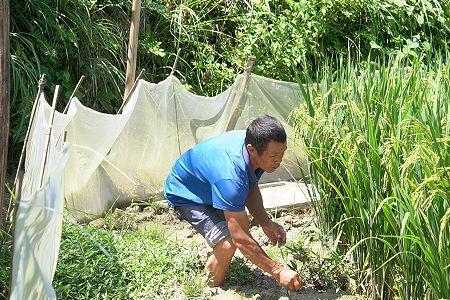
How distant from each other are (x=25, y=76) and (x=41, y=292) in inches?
185

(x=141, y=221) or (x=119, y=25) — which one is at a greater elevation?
(x=119, y=25)

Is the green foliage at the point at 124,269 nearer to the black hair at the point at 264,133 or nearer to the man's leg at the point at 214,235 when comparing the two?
the man's leg at the point at 214,235

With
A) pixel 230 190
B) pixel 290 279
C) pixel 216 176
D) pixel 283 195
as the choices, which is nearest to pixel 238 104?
pixel 283 195

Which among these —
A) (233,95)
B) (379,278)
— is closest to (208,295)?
(379,278)

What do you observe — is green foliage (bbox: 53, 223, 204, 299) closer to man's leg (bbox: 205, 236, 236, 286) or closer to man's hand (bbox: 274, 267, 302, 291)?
man's leg (bbox: 205, 236, 236, 286)

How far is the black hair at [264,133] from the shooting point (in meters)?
4.15

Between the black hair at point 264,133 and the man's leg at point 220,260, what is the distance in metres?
0.64

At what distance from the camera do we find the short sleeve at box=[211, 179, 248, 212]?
4266mm

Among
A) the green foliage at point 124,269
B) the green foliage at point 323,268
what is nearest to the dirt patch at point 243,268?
the green foliage at point 323,268

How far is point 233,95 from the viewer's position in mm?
6711

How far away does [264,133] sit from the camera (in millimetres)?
4148

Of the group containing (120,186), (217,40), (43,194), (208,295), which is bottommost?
(208,295)

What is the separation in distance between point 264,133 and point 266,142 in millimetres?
51

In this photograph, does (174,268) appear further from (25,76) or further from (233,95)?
(25,76)
